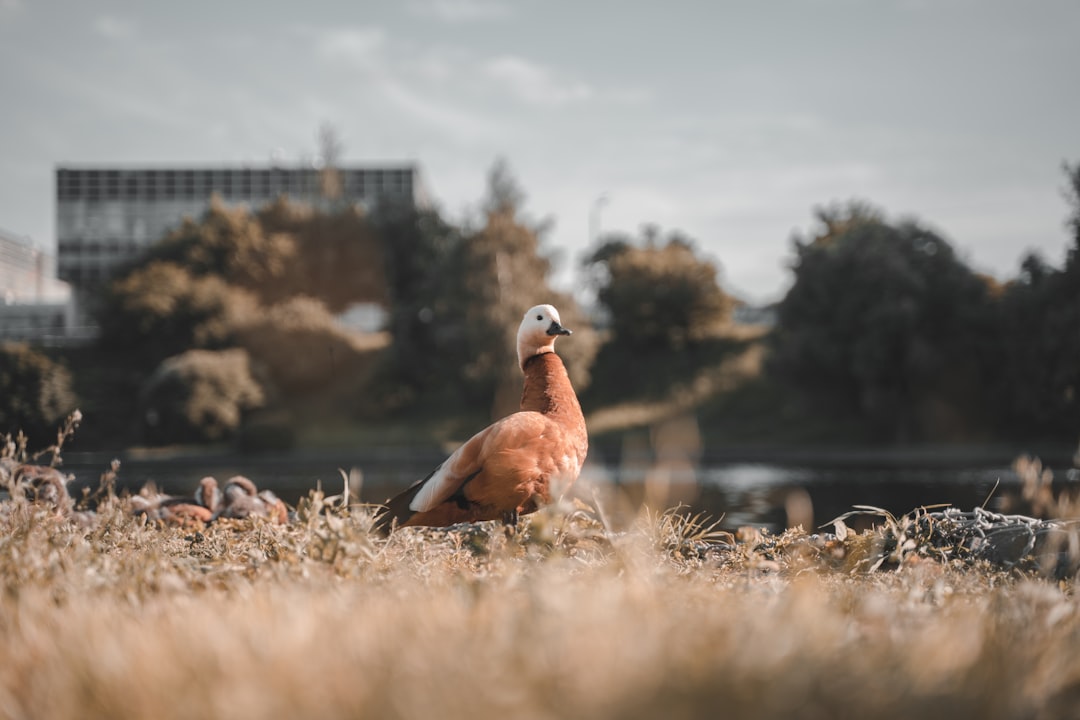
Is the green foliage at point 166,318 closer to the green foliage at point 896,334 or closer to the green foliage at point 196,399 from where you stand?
the green foliage at point 196,399

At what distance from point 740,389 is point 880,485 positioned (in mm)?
17435

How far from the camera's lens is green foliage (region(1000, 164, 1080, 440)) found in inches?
799

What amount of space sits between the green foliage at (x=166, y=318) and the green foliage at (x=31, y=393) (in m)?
14.1

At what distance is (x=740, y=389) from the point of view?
34.5 m

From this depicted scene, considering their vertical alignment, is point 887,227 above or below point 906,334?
above

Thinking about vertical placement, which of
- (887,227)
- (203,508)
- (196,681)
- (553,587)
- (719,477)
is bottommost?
(719,477)

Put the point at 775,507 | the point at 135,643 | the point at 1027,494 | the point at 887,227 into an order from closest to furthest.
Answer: the point at 135,643 → the point at 1027,494 → the point at 775,507 → the point at 887,227

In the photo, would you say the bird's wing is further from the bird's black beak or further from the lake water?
the lake water

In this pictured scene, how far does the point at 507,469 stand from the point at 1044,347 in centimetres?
2157

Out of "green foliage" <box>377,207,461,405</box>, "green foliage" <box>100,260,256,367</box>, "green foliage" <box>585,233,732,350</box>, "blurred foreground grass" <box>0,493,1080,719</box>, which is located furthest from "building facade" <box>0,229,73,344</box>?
"blurred foreground grass" <box>0,493,1080,719</box>

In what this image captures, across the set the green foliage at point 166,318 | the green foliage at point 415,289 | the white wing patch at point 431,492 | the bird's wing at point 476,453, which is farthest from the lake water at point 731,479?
the green foliage at point 166,318

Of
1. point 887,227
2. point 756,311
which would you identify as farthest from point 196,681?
point 756,311

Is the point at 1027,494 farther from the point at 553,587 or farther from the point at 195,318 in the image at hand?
the point at 195,318

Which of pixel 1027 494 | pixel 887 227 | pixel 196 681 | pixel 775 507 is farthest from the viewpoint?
pixel 887 227
